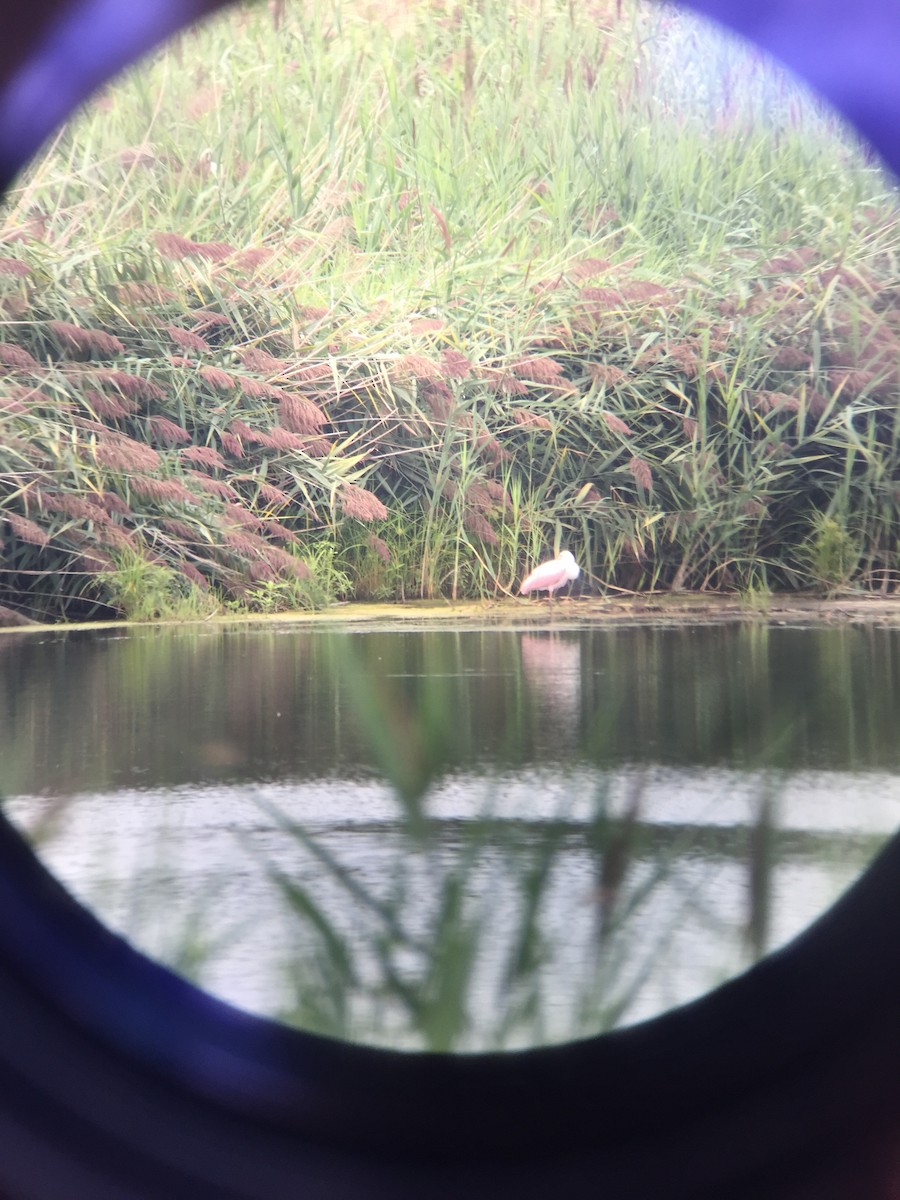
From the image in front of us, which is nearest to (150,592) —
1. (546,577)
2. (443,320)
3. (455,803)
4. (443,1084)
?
(546,577)

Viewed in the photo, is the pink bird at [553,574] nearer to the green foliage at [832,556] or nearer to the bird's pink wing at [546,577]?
the bird's pink wing at [546,577]

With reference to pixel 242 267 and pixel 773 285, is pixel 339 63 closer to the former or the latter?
pixel 242 267

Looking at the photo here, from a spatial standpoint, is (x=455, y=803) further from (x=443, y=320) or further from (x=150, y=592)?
(x=443, y=320)

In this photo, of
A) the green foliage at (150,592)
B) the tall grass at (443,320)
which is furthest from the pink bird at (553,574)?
the green foliage at (150,592)

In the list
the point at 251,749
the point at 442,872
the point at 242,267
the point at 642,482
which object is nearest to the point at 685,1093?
the point at 442,872

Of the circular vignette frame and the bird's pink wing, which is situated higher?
the bird's pink wing

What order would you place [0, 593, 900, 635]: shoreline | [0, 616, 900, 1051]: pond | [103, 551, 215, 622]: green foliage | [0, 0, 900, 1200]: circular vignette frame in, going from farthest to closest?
[103, 551, 215, 622]: green foliage
[0, 593, 900, 635]: shoreline
[0, 616, 900, 1051]: pond
[0, 0, 900, 1200]: circular vignette frame

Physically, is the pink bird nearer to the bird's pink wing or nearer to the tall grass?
the bird's pink wing

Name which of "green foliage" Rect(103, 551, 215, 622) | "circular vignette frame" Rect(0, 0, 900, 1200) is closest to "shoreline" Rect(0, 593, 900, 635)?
"green foliage" Rect(103, 551, 215, 622)
